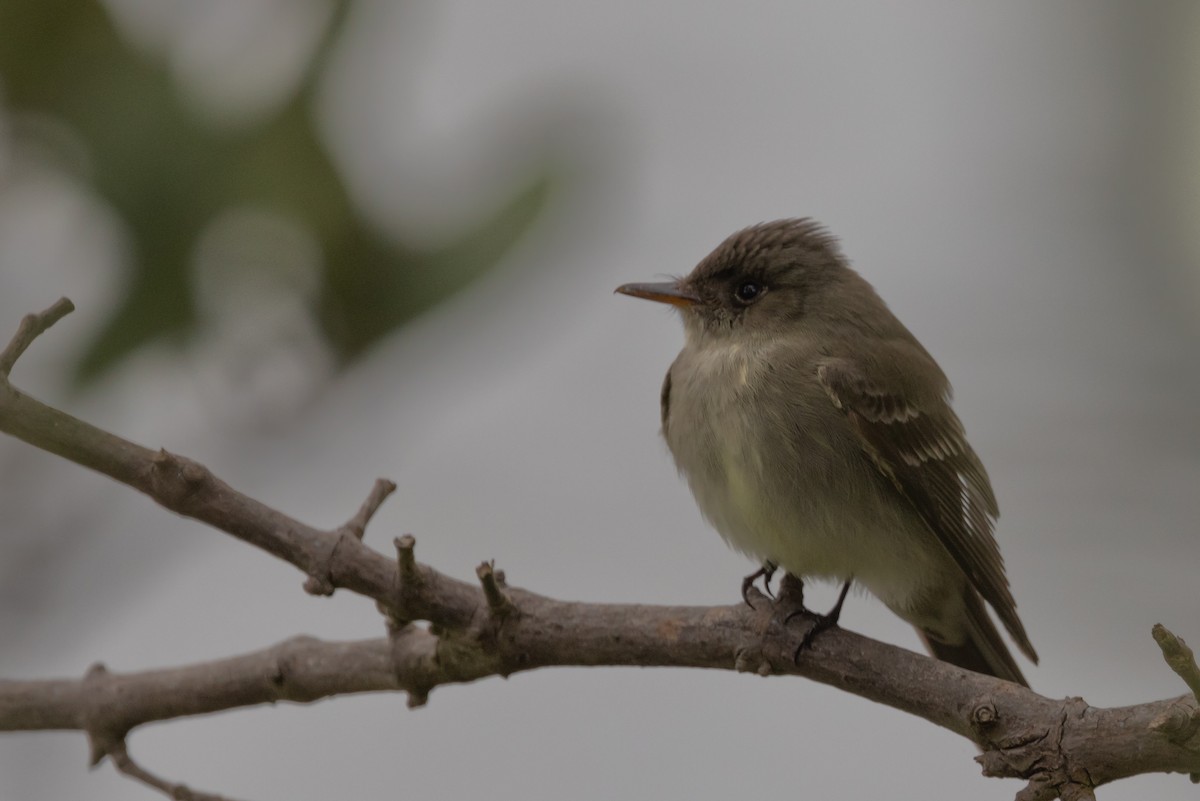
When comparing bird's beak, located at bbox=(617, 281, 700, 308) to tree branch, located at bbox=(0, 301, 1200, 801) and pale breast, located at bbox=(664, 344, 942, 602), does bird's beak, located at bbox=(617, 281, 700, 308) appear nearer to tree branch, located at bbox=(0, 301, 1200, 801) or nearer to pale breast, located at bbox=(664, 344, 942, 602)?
pale breast, located at bbox=(664, 344, 942, 602)

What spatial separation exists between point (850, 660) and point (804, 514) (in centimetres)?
54

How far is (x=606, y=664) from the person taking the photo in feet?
8.88

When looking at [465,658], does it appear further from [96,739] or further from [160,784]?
[96,739]

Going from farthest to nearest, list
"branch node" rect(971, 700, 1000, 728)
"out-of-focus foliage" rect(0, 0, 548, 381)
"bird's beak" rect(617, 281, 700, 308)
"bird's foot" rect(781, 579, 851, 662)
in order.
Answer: "bird's beak" rect(617, 281, 700, 308)
"bird's foot" rect(781, 579, 851, 662)
"branch node" rect(971, 700, 1000, 728)
"out-of-focus foliage" rect(0, 0, 548, 381)

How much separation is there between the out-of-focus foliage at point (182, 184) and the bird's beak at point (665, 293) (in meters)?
1.33

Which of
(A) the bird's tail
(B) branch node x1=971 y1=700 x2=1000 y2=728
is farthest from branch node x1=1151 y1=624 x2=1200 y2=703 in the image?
(A) the bird's tail

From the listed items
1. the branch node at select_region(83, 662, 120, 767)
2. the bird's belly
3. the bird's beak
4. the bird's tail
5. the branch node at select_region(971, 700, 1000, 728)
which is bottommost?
the branch node at select_region(971, 700, 1000, 728)

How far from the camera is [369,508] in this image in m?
2.63

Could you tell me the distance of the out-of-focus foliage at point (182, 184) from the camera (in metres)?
2.21

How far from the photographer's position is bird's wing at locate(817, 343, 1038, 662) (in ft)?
10.9

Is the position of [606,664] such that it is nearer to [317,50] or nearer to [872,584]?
[872,584]

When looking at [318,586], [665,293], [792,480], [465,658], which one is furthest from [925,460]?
[318,586]

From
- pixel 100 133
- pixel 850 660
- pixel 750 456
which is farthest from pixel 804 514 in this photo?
pixel 100 133

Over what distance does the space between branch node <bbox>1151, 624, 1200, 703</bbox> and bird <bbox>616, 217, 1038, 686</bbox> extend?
1178 mm
